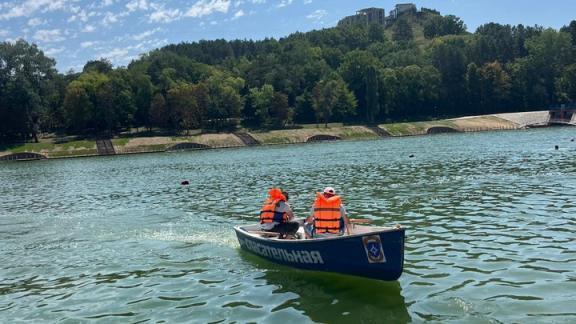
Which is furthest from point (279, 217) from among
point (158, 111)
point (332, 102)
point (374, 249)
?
point (332, 102)

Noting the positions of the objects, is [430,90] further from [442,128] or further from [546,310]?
[546,310]

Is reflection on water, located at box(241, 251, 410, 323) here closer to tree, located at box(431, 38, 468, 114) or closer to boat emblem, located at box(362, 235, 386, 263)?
boat emblem, located at box(362, 235, 386, 263)

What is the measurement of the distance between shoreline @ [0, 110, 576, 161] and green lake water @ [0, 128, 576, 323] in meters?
80.4

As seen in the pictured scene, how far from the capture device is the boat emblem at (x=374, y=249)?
16.0 m

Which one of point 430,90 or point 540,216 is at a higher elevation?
point 430,90

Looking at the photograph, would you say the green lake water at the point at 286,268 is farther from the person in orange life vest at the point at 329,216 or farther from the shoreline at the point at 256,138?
the shoreline at the point at 256,138

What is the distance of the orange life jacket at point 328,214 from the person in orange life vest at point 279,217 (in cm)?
265

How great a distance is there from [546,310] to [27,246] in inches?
922

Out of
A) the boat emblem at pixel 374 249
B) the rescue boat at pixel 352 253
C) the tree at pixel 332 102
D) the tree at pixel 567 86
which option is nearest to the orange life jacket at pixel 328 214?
the rescue boat at pixel 352 253

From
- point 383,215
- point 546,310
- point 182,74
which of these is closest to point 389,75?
point 182,74

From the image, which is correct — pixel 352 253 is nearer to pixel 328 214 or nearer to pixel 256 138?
pixel 328 214

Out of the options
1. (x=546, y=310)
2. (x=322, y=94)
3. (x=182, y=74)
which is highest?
(x=182, y=74)

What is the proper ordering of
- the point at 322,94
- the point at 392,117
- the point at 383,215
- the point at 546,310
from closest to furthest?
the point at 546,310 < the point at 383,215 < the point at 322,94 < the point at 392,117

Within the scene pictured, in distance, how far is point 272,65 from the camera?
196 meters
